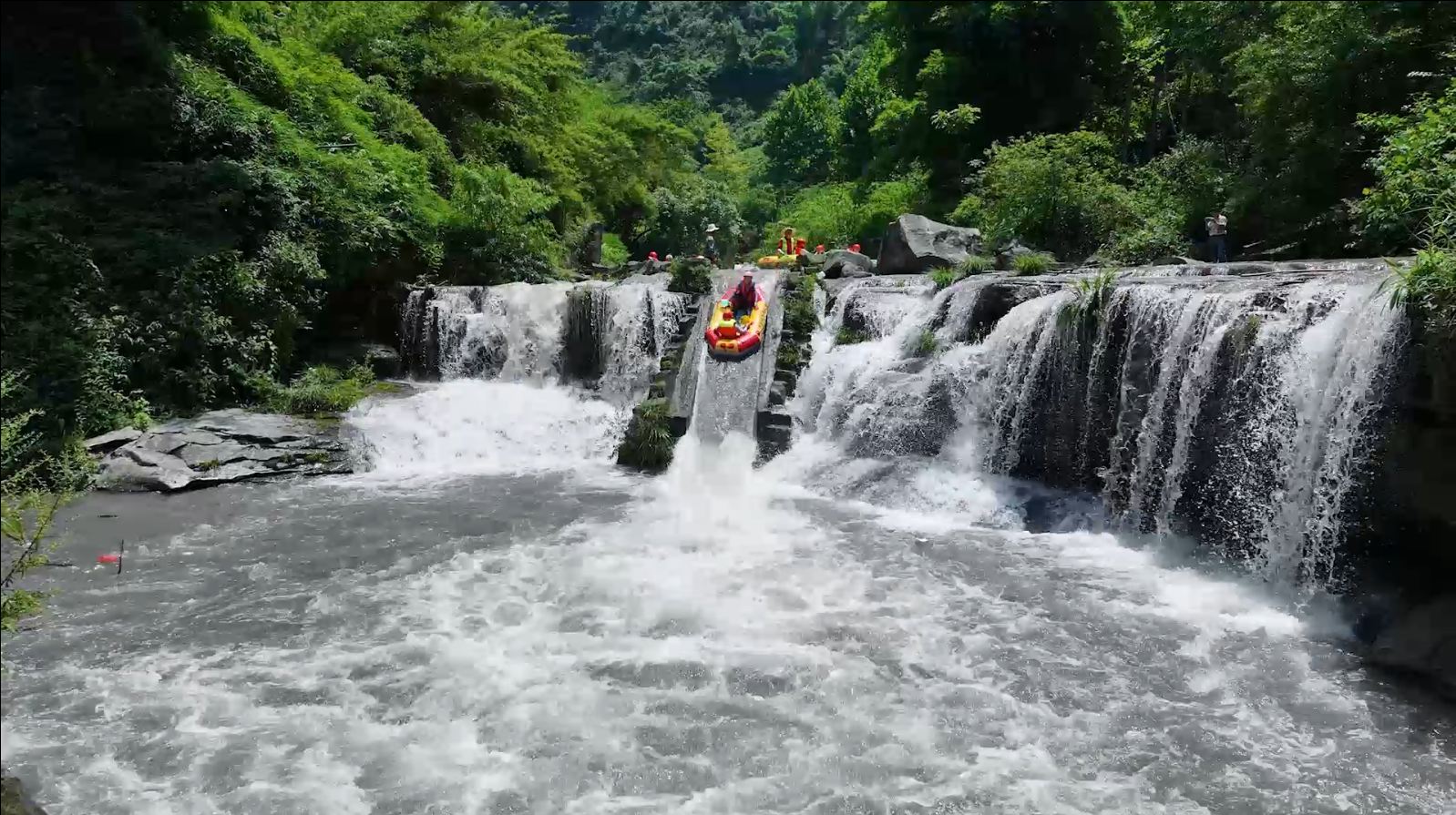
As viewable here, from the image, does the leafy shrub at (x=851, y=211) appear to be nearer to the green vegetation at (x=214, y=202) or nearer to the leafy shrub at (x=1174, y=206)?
the leafy shrub at (x=1174, y=206)

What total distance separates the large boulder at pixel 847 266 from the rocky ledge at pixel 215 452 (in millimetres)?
8945

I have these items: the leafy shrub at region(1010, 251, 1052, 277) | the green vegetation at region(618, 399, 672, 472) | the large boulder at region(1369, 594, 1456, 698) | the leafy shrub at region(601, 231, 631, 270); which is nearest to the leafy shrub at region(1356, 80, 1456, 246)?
the large boulder at region(1369, 594, 1456, 698)

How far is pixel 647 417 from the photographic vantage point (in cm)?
1049

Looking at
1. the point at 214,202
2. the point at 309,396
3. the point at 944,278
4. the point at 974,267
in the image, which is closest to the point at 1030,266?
the point at 974,267

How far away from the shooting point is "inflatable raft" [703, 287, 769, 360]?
38.0 feet

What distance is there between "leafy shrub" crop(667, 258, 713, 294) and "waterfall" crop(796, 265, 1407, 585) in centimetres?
287

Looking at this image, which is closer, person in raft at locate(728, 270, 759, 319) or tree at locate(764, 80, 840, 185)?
person in raft at locate(728, 270, 759, 319)

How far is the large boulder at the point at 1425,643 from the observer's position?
16.8ft

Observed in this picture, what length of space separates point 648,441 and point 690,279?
381 centimetres

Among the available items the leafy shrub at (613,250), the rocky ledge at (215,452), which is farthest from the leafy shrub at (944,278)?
the leafy shrub at (613,250)

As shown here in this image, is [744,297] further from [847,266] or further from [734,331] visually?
→ [847,266]

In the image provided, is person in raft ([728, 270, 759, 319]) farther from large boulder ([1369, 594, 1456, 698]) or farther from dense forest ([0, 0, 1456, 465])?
large boulder ([1369, 594, 1456, 698])

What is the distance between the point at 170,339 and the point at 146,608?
5.52 m

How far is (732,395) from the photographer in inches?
436
